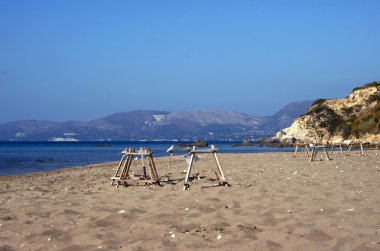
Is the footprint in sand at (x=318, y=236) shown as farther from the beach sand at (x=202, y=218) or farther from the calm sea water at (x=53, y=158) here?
the calm sea water at (x=53, y=158)

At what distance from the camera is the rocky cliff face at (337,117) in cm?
8775

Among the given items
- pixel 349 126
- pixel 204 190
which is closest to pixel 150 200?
pixel 204 190

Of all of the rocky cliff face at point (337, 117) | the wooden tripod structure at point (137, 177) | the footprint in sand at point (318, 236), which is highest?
the rocky cliff face at point (337, 117)

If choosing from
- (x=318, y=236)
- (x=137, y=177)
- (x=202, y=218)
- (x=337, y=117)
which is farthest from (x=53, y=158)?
(x=337, y=117)

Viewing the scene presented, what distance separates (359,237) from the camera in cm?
862

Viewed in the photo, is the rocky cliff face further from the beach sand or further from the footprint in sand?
the footprint in sand

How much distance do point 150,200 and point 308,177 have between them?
7095mm

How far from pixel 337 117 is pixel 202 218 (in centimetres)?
9535

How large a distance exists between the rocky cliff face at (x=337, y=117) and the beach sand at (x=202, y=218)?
73.6m

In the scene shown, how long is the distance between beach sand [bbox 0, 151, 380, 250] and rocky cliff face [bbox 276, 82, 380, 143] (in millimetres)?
73566

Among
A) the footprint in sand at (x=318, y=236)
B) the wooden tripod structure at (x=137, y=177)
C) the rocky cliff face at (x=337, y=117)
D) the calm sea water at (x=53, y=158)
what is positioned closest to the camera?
the footprint in sand at (x=318, y=236)

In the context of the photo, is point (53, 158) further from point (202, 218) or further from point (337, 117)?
point (337, 117)

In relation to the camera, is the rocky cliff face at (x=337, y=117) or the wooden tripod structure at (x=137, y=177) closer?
the wooden tripod structure at (x=137, y=177)

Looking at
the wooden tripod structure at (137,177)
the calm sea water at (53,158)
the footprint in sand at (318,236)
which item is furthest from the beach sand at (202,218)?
the calm sea water at (53,158)
